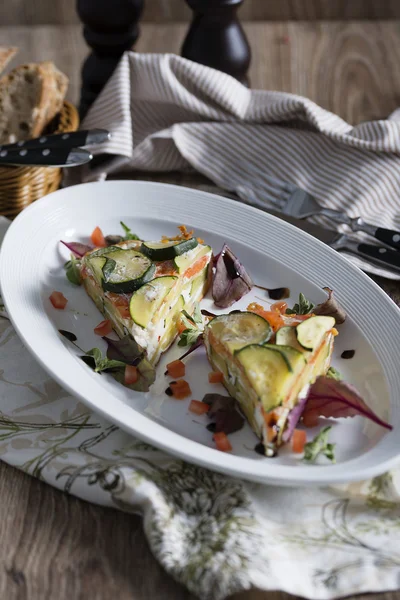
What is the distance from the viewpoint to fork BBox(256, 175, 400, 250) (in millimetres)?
3826

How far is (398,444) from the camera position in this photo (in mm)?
2566

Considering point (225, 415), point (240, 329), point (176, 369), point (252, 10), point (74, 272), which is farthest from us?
point (252, 10)

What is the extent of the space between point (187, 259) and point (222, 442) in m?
0.99

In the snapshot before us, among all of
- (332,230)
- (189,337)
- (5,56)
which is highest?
(5,56)

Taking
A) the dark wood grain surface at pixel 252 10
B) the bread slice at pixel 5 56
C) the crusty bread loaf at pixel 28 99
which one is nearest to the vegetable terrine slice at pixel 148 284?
the crusty bread loaf at pixel 28 99

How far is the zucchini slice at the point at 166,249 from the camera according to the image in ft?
10.8

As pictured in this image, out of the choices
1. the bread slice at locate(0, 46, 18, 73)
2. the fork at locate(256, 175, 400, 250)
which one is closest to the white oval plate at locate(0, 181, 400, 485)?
the fork at locate(256, 175, 400, 250)

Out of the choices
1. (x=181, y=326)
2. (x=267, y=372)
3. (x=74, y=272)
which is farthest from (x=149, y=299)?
A: (x=267, y=372)

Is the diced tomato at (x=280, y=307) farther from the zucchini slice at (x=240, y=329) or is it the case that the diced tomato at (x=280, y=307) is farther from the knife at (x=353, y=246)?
the knife at (x=353, y=246)

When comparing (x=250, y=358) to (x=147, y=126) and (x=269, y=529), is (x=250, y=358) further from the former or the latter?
(x=147, y=126)

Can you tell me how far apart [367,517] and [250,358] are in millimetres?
697

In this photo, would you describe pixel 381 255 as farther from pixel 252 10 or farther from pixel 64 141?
pixel 252 10

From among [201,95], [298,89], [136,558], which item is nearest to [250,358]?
[136,558]

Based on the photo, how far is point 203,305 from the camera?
3.47 meters
